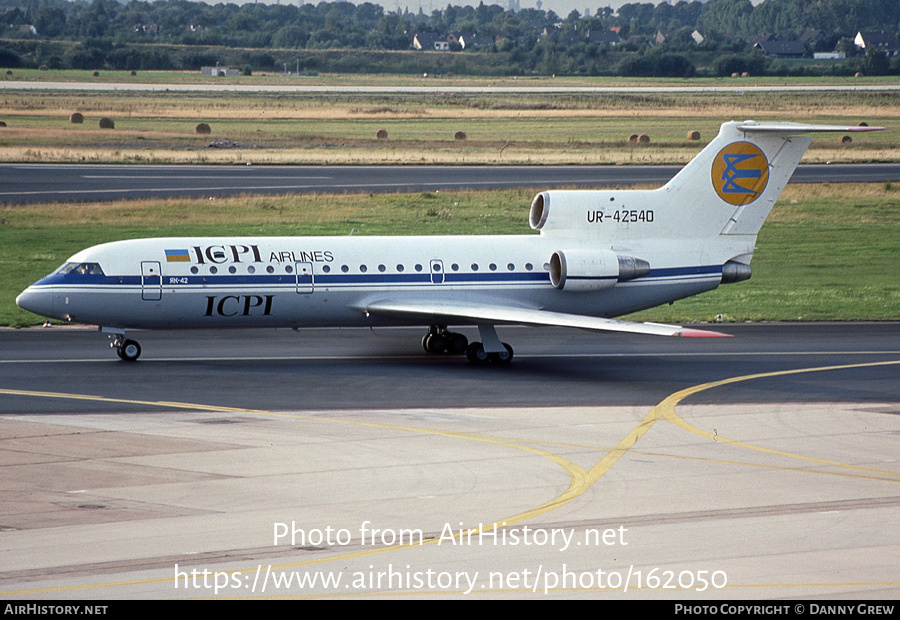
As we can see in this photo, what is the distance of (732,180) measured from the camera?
1323 inches

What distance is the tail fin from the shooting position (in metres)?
33.5

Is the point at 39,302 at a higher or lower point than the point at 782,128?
lower

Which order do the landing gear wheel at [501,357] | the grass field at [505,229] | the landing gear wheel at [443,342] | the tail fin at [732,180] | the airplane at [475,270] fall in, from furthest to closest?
the grass field at [505,229], the tail fin at [732,180], the landing gear wheel at [443,342], the landing gear wheel at [501,357], the airplane at [475,270]

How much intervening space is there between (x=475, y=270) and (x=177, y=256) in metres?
8.35

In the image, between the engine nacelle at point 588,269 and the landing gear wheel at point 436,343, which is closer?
the engine nacelle at point 588,269

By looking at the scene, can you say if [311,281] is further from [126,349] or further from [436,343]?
[126,349]

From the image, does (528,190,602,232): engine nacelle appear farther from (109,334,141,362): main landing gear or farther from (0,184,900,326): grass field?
(109,334,141,362): main landing gear

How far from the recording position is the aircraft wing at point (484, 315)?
29.4m

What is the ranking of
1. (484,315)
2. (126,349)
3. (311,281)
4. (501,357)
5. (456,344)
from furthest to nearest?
(456,344) → (501,357) → (126,349) → (311,281) → (484,315)

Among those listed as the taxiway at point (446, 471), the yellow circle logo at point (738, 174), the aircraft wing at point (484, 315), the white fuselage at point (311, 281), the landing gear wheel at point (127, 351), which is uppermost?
the yellow circle logo at point (738, 174)

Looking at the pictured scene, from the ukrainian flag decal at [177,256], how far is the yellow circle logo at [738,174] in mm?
15613

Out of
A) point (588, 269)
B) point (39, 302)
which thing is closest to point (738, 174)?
point (588, 269)

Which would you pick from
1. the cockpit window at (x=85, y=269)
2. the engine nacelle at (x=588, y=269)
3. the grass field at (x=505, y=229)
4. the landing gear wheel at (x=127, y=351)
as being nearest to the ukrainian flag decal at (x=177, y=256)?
the cockpit window at (x=85, y=269)

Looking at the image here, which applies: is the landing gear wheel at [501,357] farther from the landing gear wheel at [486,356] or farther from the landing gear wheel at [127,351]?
the landing gear wheel at [127,351]
